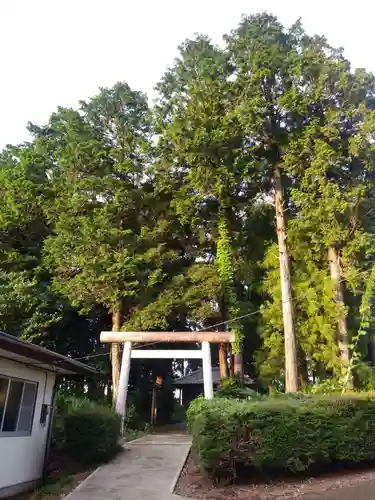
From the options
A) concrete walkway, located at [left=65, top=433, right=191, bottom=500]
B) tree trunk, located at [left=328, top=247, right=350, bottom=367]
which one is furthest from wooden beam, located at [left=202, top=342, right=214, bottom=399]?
tree trunk, located at [left=328, top=247, right=350, bottom=367]

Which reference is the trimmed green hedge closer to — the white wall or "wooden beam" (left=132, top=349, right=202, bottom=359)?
the white wall

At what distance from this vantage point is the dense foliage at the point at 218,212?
17.2 m

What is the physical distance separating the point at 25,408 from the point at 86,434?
2144 millimetres

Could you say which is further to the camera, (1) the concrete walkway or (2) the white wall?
(2) the white wall

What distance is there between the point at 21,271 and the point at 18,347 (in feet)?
47.2

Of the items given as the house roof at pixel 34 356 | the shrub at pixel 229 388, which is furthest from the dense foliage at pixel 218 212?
the house roof at pixel 34 356

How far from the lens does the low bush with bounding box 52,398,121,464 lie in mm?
11195

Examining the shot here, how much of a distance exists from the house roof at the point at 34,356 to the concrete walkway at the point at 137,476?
8.41 ft

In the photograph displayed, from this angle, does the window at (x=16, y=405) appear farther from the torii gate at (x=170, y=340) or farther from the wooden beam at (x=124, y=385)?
the torii gate at (x=170, y=340)

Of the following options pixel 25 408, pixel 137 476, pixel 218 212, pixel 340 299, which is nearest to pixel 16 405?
pixel 25 408

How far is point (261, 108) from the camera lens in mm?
18297

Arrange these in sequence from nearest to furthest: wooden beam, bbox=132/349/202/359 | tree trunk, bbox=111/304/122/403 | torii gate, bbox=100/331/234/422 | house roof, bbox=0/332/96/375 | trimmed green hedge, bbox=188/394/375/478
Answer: house roof, bbox=0/332/96/375 < trimmed green hedge, bbox=188/394/375/478 < torii gate, bbox=100/331/234/422 < wooden beam, bbox=132/349/202/359 < tree trunk, bbox=111/304/122/403

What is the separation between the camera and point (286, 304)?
16.6m

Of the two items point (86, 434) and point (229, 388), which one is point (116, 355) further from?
point (86, 434)
